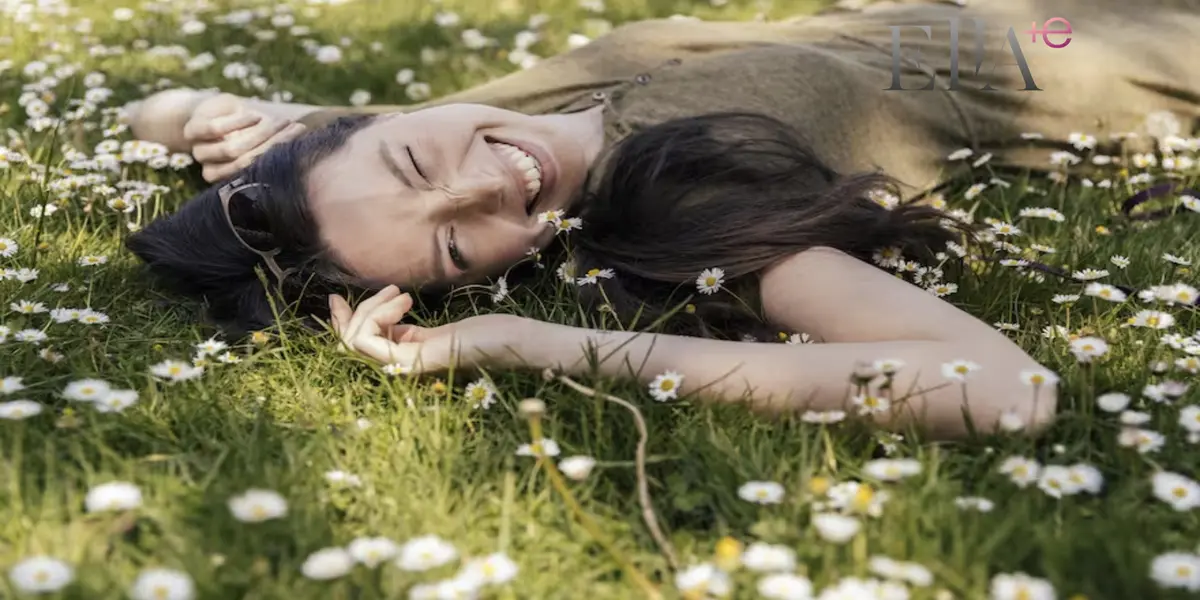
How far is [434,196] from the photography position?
2.24 m

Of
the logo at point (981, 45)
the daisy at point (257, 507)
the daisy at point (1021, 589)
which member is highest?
the logo at point (981, 45)

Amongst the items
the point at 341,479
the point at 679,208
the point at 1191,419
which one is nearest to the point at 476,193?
the point at 679,208

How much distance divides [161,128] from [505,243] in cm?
135

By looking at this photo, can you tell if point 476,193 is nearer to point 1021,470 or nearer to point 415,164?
point 415,164

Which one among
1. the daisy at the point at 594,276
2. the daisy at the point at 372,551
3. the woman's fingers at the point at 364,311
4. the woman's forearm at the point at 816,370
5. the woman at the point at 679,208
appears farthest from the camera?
the daisy at the point at 594,276

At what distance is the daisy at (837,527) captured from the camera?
4.76 ft

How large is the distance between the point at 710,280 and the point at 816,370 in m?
0.41

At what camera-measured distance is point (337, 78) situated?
392 centimetres

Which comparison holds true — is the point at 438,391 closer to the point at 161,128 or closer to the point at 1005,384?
the point at 1005,384

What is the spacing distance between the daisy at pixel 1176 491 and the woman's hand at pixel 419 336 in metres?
1.02

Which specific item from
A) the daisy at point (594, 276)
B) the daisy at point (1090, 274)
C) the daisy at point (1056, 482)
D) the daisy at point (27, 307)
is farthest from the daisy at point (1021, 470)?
the daisy at point (27, 307)

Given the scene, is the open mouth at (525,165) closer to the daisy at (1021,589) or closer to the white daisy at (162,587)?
the white daisy at (162,587)

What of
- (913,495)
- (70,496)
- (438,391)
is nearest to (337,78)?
(438,391)

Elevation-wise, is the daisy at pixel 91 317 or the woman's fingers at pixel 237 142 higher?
the woman's fingers at pixel 237 142
